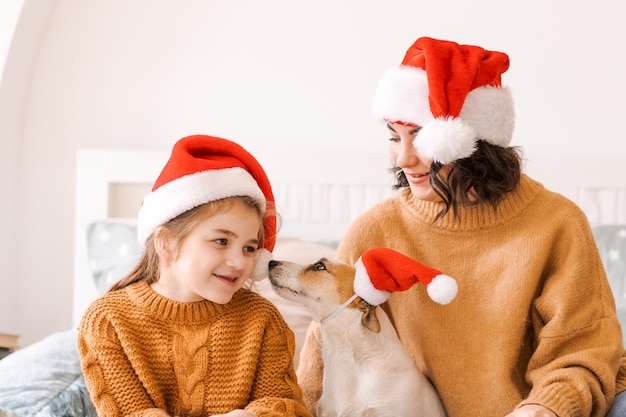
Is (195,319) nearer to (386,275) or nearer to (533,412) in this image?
(386,275)

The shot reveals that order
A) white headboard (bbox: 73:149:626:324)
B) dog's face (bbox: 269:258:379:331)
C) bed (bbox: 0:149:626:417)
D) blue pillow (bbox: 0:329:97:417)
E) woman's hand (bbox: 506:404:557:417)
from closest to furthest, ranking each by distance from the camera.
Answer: woman's hand (bbox: 506:404:557:417)
dog's face (bbox: 269:258:379:331)
blue pillow (bbox: 0:329:97:417)
bed (bbox: 0:149:626:417)
white headboard (bbox: 73:149:626:324)

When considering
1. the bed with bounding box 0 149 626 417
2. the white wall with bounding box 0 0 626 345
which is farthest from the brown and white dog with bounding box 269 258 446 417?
the white wall with bounding box 0 0 626 345

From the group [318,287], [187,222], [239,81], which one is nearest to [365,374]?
[318,287]

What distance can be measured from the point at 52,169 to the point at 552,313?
5.80 feet

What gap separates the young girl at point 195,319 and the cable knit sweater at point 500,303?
0.17 m

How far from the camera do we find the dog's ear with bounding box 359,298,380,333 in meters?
1.36

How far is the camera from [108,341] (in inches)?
51.5

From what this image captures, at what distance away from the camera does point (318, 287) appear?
4.48 feet

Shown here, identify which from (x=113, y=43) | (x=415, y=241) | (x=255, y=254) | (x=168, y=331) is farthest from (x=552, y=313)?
(x=113, y=43)

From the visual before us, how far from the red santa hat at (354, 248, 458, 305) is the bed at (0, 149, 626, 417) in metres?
0.57

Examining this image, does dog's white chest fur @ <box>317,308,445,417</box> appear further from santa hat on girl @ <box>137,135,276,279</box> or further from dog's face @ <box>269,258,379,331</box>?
santa hat on girl @ <box>137,135,276,279</box>

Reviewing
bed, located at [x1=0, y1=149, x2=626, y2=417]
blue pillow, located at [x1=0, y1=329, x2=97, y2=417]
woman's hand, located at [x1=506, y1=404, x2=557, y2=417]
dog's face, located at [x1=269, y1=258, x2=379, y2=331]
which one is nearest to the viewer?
woman's hand, located at [x1=506, y1=404, x2=557, y2=417]

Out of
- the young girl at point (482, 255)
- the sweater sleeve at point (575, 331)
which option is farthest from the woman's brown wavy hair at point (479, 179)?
the sweater sleeve at point (575, 331)

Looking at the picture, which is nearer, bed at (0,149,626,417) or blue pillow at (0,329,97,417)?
blue pillow at (0,329,97,417)
